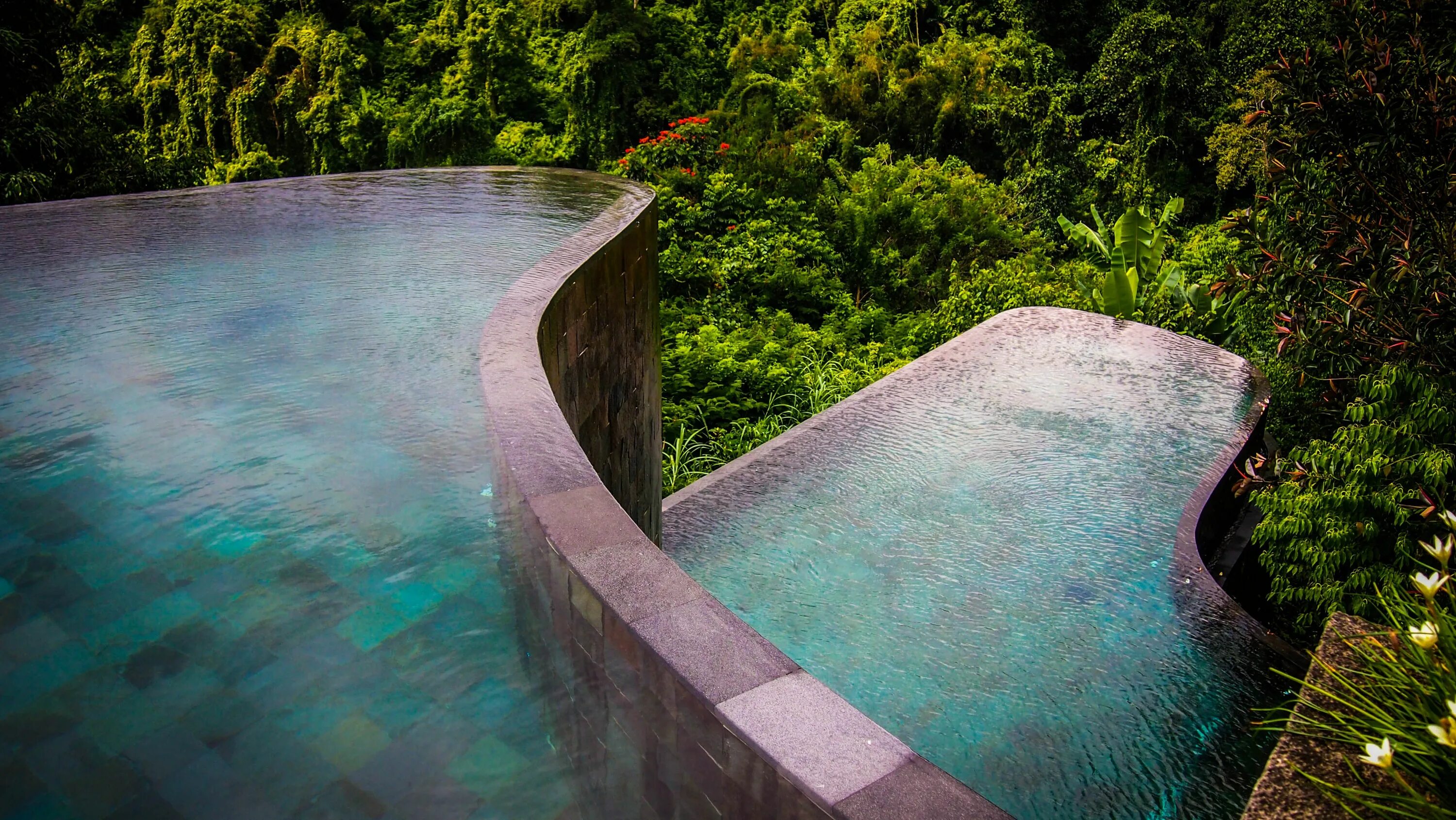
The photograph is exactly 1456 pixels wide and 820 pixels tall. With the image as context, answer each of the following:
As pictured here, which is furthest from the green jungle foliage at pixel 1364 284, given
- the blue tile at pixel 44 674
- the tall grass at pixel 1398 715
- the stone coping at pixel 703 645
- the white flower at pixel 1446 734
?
the blue tile at pixel 44 674

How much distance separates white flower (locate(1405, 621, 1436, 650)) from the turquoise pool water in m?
1.29

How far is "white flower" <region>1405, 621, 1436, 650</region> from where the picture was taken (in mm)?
1321

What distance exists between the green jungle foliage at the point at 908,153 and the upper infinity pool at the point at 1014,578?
537 millimetres

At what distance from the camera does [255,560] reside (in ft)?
6.24

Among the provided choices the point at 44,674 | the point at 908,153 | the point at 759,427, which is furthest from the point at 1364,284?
the point at 908,153

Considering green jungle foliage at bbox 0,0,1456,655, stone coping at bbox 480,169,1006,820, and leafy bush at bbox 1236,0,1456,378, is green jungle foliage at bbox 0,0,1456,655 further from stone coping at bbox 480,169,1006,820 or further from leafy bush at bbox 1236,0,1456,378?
stone coping at bbox 480,169,1006,820

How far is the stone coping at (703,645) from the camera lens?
1244 millimetres

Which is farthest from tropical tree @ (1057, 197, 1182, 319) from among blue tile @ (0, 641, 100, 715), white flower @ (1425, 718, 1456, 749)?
blue tile @ (0, 641, 100, 715)

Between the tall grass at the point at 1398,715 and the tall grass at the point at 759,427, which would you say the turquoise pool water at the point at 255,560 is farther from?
the tall grass at the point at 759,427

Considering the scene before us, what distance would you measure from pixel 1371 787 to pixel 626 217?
12.1 feet

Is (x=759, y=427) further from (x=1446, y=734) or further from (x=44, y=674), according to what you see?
(x=1446, y=734)

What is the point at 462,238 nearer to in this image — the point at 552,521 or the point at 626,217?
the point at 626,217

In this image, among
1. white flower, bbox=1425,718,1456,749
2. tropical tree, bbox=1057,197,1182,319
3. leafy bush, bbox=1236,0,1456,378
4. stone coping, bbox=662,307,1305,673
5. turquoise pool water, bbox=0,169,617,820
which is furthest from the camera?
tropical tree, bbox=1057,197,1182,319

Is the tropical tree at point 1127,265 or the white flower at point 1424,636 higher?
the white flower at point 1424,636
